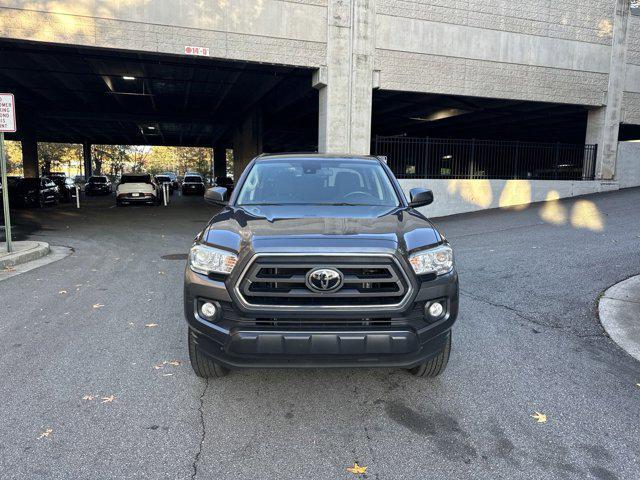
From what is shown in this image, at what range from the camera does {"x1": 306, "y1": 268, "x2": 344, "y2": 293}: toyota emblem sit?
3096mm

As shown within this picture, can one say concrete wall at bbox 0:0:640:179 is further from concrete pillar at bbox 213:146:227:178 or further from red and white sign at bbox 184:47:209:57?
concrete pillar at bbox 213:146:227:178

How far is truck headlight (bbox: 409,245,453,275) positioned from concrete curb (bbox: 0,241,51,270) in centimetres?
821

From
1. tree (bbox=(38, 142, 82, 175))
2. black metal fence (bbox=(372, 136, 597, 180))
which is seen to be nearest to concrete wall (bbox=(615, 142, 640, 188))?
black metal fence (bbox=(372, 136, 597, 180))

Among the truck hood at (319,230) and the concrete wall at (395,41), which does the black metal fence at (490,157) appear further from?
the truck hood at (319,230)

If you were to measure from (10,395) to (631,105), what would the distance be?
20919 millimetres

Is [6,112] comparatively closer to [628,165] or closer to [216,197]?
[216,197]

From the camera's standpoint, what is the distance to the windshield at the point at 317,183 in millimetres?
4547

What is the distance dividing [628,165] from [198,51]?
16.0 meters

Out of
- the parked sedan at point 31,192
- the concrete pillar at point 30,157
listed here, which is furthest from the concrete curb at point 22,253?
the concrete pillar at point 30,157

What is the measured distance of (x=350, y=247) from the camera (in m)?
3.16

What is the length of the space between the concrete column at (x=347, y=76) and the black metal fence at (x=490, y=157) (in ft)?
4.45

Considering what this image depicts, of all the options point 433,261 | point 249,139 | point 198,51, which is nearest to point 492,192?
point 198,51

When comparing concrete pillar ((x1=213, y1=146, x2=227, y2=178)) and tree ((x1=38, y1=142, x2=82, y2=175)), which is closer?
concrete pillar ((x1=213, y1=146, x2=227, y2=178))

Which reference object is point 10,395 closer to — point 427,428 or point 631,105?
point 427,428
